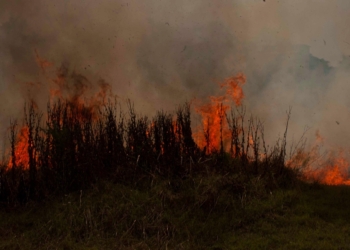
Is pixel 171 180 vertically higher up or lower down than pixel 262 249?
higher up

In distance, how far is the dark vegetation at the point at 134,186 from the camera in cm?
732

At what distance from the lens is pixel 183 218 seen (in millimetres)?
7793

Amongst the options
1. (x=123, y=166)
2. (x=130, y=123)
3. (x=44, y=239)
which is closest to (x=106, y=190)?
(x=123, y=166)

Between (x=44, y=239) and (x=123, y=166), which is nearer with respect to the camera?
(x=44, y=239)

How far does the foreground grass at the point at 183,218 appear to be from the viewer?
682cm

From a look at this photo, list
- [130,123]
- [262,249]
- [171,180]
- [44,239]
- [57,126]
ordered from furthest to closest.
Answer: [130,123] → [57,126] → [171,180] → [44,239] → [262,249]

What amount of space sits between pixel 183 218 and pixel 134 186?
181 cm

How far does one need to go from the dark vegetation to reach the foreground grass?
26 millimetres

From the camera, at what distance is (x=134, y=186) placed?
9.02 m

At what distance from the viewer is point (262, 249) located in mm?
6449

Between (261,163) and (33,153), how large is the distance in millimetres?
6604

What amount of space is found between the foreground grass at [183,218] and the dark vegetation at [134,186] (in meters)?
0.03

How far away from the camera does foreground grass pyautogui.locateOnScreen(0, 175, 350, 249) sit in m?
6.82

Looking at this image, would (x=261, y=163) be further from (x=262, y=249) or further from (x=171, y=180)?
(x=262, y=249)
